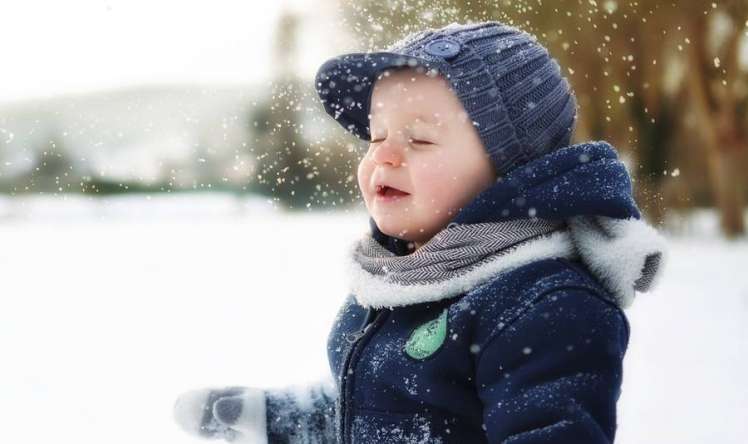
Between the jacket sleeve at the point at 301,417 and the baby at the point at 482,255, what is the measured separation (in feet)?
0.39

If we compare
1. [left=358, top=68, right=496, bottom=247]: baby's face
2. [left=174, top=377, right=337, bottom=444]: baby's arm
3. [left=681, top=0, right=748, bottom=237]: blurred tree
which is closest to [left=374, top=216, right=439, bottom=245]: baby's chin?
[left=358, top=68, right=496, bottom=247]: baby's face

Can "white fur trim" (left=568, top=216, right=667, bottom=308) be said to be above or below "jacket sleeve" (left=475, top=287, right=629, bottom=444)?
above

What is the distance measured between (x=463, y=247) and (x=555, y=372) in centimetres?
25

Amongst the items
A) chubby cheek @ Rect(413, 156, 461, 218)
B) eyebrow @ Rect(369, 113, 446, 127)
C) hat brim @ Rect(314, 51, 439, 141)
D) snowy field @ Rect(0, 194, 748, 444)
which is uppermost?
hat brim @ Rect(314, 51, 439, 141)

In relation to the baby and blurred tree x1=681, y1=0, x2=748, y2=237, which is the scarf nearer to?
the baby

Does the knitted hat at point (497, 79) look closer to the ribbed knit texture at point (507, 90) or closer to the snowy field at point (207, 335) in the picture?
the ribbed knit texture at point (507, 90)

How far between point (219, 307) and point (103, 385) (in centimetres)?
214

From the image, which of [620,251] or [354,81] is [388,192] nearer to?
[354,81]

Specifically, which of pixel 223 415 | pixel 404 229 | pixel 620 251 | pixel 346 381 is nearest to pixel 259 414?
pixel 223 415

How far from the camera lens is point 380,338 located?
1.27 m

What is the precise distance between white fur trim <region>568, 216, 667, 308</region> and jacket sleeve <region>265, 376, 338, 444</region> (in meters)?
0.55

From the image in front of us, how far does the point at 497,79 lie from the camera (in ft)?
4.23

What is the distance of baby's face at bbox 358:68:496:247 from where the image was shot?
1263 millimetres

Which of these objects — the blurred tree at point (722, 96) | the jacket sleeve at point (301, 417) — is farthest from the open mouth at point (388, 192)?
the blurred tree at point (722, 96)
